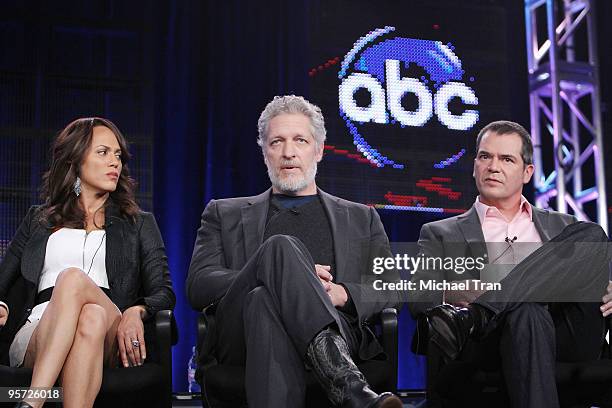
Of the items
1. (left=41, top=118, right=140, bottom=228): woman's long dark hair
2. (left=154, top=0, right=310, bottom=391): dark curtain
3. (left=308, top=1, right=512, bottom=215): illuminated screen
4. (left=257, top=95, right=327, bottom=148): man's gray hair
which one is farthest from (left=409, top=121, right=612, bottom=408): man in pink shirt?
(left=154, top=0, right=310, bottom=391): dark curtain

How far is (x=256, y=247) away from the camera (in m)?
2.98

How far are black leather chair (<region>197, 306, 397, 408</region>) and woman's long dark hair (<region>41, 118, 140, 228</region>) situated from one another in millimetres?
714

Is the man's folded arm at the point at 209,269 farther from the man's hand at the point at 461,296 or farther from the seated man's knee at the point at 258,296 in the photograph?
the man's hand at the point at 461,296

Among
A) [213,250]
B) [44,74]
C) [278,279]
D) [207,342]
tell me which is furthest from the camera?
[44,74]

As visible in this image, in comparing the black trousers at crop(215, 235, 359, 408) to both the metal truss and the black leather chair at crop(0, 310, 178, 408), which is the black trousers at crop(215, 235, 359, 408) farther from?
the metal truss

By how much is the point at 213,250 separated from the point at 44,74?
244 cm

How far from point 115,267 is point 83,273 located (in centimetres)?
39

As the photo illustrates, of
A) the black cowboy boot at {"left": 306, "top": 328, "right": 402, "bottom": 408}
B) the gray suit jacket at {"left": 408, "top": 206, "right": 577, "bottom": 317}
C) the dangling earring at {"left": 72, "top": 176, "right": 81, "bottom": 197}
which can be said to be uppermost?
the dangling earring at {"left": 72, "top": 176, "right": 81, "bottom": 197}

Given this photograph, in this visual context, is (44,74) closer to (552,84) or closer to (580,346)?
(552,84)

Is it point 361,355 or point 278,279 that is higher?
point 278,279

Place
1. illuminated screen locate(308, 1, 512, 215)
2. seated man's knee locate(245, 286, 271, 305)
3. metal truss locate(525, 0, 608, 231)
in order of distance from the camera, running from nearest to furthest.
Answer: seated man's knee locate(245, 286, 271, 305), illuminated screen locate(308, 1, 512, 215), metal truss locate(525, 0, 608, 231)

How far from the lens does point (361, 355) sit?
256cm

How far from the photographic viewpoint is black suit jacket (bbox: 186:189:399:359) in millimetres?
2754

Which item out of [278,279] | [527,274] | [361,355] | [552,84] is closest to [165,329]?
[278,279]
